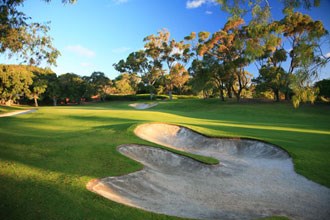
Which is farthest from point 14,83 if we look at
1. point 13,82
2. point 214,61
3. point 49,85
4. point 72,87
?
point 214,61

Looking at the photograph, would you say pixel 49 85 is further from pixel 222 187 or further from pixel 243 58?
pixel 222 187

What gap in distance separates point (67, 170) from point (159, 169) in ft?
16.7

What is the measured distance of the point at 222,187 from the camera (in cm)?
1134

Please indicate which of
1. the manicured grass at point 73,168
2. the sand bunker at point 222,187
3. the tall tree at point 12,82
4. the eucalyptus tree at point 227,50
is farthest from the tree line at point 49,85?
the sand bunker at point 222,187

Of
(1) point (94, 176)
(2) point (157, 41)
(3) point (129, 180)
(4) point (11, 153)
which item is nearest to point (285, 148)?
(3) point (129, 180)

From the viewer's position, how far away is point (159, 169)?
13.2 metres

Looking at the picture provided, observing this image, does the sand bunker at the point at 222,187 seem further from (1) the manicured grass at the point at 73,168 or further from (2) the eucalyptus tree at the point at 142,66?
(2) the eucalyptus tree at the point at 142,66

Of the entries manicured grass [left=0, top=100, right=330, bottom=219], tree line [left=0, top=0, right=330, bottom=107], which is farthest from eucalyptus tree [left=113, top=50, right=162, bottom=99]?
manicured grass [left=0, top=100, right=330, bottom=219]

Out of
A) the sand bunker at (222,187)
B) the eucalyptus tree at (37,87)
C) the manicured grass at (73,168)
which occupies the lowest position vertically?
the sand bunker at (222,187)

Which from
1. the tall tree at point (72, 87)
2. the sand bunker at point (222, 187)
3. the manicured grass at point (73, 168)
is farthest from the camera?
the tall tree at point (72, 87)

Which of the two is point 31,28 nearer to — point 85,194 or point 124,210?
point 85,194

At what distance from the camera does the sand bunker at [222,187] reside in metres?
8.66

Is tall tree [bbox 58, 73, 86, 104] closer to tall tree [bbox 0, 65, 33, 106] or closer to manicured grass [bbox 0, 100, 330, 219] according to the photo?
tall tree [bbox 0, 65, 33, 106]

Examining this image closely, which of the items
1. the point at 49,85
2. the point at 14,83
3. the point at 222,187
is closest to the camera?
the point at 222,187
